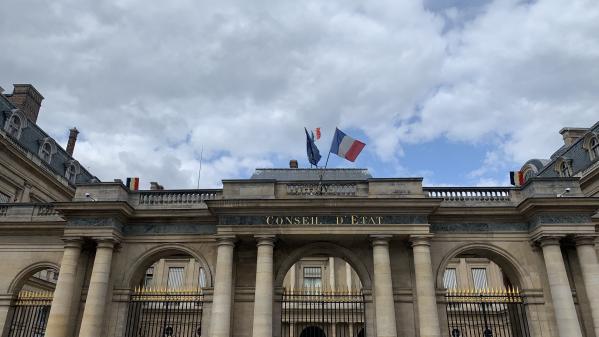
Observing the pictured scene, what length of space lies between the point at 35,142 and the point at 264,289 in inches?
873

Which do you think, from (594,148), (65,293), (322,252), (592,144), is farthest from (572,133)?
(65,293)

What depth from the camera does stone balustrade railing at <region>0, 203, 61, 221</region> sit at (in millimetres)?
20203

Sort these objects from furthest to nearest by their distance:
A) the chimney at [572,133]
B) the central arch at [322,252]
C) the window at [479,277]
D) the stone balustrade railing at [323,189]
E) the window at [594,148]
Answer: the window at [479,277] → the chimney at [572,133] → the window at [594,148] → the stone balustrade railing at [323,189] → the central arch at [322,252]

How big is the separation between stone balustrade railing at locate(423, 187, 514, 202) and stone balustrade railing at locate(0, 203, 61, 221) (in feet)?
51.7

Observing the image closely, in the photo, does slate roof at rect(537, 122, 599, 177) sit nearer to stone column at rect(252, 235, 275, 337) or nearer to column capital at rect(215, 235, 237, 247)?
stone column at rect(252, 235, 275, 337)

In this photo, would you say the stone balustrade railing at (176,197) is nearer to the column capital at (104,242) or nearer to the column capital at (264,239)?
the column capital at (104,242)

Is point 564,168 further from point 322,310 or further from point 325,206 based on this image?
point 322,310

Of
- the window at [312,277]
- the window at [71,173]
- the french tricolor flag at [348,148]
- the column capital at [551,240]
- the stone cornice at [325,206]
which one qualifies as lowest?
the column capital at [551,240]

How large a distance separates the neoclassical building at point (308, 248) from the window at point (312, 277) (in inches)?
647

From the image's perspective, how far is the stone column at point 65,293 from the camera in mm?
16516

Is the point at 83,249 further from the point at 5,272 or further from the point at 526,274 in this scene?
the point at 526,274

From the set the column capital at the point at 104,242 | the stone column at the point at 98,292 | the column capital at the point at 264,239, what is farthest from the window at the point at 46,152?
the column capital at the point at 264,239

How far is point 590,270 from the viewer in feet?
54.5

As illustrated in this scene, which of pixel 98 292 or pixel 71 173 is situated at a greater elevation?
pixel 71 173
